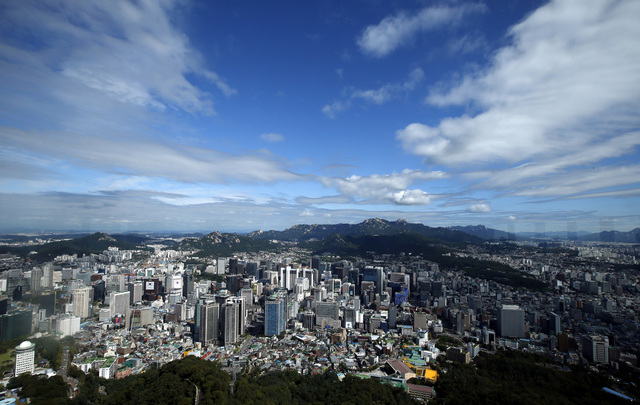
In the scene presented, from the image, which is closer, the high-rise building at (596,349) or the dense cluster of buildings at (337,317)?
the high-rise building at (596,349)

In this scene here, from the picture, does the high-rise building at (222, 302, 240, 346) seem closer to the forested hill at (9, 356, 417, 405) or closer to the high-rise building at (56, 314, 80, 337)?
the forested hill at (9, 356, 417, 405)

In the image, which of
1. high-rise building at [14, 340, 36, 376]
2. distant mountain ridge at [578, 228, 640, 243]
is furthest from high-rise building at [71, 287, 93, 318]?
distant mountain ridge at [578, 228, 640, 243]

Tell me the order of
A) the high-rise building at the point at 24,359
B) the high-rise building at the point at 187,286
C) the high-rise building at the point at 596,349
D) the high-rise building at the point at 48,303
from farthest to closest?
the high-rise building at the point at 187,286
the high-rise building at the point at 48,303
the high-rise building at the point at 596,349
the high-rise building at the point at 24,359

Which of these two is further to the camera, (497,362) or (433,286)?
(433,286)

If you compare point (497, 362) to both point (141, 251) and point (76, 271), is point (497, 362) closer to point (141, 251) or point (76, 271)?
point (76, 271)

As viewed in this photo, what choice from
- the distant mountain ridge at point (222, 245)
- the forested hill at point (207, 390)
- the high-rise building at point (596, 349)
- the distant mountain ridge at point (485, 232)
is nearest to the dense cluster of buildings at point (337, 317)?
the high-rise building at point (596, 349)

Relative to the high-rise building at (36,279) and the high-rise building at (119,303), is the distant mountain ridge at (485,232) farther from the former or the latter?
the high-rise building at (36,279)

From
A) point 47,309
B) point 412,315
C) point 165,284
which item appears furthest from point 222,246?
point 412,315
